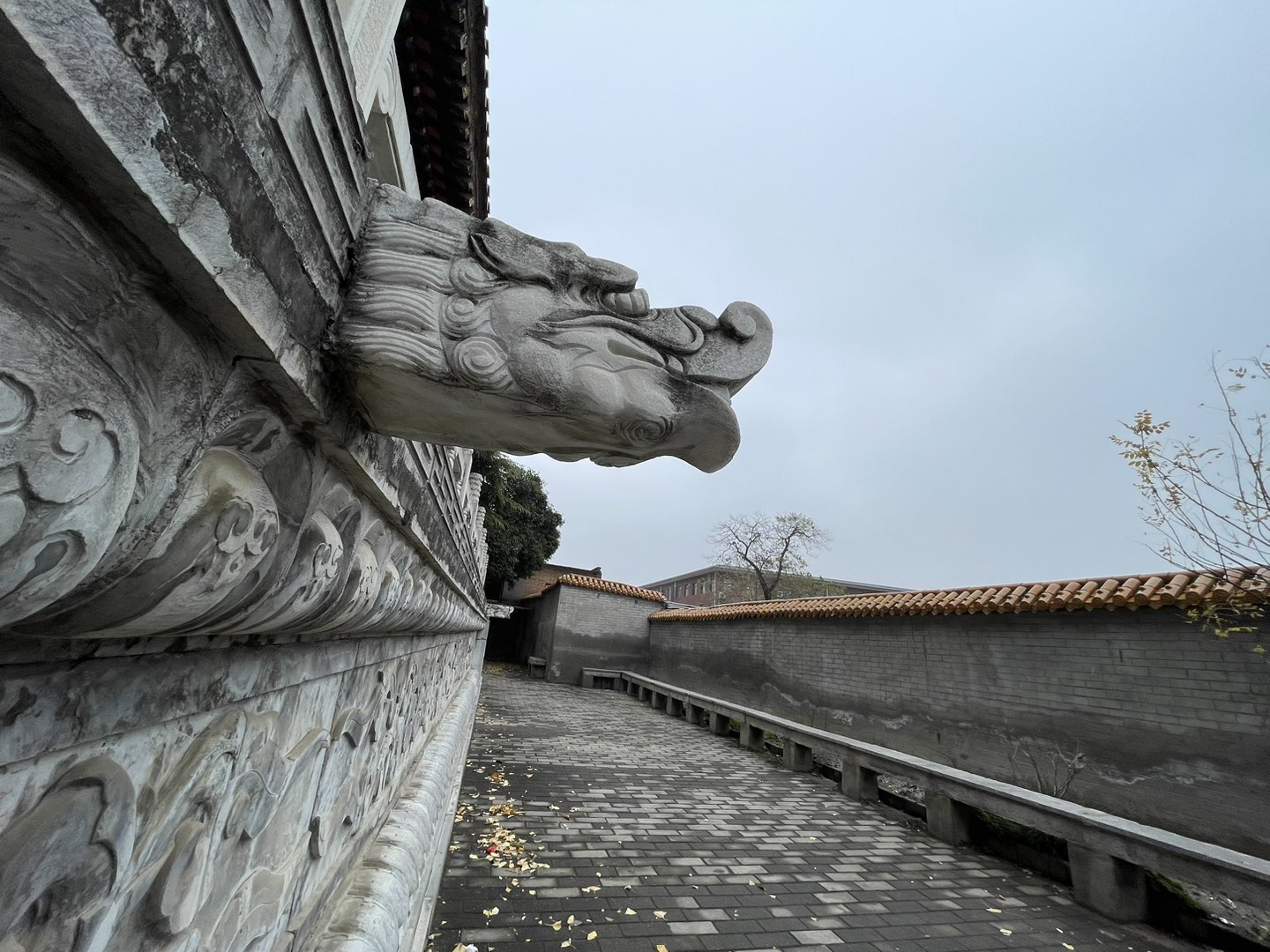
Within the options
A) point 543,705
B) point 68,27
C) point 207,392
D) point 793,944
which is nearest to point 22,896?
point 207,392

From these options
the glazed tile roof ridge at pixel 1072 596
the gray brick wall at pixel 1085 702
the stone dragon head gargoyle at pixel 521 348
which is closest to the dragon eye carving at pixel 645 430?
the stone dragon head gargoyle at pixel 521 348

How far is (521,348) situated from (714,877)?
430 cm

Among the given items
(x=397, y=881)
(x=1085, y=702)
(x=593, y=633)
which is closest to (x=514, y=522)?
(x=593, y=633)

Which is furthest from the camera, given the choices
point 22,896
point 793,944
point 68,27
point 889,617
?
point 889,617

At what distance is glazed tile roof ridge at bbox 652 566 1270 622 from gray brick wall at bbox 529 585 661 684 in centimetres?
750

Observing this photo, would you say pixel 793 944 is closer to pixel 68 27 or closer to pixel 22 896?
pixel 22 896

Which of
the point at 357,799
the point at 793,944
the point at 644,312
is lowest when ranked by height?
the point at 793,944

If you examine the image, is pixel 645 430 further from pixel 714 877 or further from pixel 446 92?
pixel 714 877

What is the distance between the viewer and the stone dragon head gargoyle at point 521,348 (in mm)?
797

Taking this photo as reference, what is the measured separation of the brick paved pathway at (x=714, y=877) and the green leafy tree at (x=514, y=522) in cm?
1080

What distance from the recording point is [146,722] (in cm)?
68

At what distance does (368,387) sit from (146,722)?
47cm

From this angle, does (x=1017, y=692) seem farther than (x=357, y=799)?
Yes

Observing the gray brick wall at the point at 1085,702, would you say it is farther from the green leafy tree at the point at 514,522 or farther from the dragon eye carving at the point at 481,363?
the green leafy tree at the point at 514,522
